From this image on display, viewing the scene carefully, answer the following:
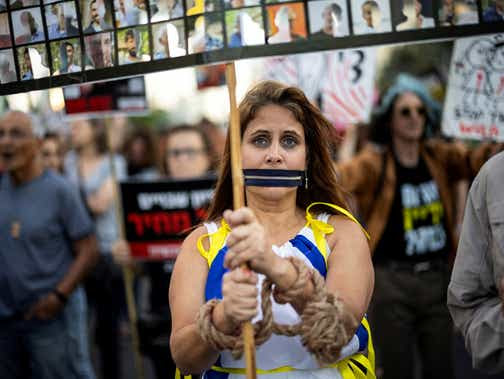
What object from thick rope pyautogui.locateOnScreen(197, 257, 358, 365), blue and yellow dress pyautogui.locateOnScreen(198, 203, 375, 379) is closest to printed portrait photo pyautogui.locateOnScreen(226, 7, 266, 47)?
thick rope pyautogui.locateOnScreen(197, 257, 358, 365)

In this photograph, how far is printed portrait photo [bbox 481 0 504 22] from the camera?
2.38m

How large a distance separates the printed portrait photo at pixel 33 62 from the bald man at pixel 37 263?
8.11 feet

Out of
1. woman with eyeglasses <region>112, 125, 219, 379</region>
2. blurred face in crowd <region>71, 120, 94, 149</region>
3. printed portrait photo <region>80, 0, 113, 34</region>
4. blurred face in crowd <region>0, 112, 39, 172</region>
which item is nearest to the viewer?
printed portrait photo <region>80, 0, 113, 34</region>

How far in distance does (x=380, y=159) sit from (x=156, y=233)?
1.67 m

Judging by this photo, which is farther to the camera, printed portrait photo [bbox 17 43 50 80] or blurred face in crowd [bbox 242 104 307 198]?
blurred face in crowd [bbox 242 104 307 198]

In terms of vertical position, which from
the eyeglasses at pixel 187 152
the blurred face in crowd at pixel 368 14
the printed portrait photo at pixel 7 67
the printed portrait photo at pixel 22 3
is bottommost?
the eyeglasses at pixel 187 152

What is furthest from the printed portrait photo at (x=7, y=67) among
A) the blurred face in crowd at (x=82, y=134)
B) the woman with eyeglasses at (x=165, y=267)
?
the blurred face in crowd at (x=82, y=134)

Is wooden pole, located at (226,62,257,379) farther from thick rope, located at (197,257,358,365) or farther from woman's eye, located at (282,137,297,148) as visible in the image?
woman's eye, located at (282,137,297,148)

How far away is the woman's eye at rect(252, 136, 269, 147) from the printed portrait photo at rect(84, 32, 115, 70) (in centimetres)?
60

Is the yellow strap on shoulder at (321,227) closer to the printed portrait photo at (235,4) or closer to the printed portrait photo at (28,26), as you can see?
the printed portrait photo at (235,4)

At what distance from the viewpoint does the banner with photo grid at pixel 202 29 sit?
7.31 feet

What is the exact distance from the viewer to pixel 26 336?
15.6 ft

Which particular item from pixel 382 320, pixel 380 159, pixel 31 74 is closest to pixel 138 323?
pixel 382 320

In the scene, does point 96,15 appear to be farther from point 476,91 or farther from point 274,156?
point 476,91
